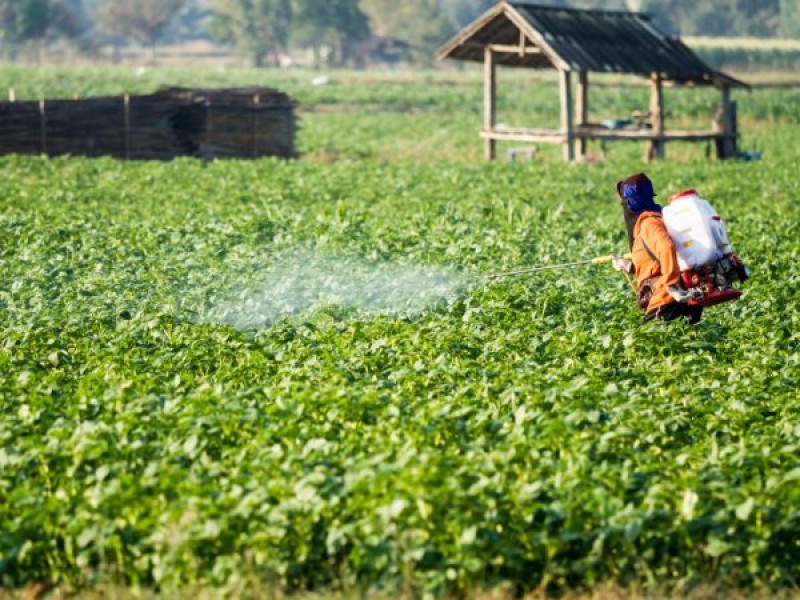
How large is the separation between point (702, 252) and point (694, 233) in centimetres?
17

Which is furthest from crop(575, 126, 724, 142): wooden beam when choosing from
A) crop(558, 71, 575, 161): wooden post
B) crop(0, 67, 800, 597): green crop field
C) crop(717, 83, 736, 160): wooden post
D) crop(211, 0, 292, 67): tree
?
crop(211, 0, 292, 67): tree

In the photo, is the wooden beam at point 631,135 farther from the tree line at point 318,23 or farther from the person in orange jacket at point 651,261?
the tree line at point 318,23

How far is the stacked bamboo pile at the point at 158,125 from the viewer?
36.3 meters

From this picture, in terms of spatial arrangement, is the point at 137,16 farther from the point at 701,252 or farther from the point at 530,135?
the point at 701,252

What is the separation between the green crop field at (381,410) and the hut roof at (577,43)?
13.4 metres

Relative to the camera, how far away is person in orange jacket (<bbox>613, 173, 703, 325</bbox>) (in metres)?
12.9

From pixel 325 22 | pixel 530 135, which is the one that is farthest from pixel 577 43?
pixel 325 22

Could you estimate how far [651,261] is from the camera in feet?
43.5

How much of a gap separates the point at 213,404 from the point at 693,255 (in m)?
4.68

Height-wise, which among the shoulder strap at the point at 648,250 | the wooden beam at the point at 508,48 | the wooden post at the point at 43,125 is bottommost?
the shoulder strap at the point at 648,250

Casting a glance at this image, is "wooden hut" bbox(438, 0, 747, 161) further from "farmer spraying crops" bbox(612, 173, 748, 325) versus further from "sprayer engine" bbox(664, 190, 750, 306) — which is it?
"sprayer engine" bbox(664, 190, 750, 306)

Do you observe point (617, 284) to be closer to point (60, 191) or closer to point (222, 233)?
point (222, 233)

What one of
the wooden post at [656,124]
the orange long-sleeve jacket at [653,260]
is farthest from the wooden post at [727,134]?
the orange long-sleeve jacket at [653,260]

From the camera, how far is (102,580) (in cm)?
815
